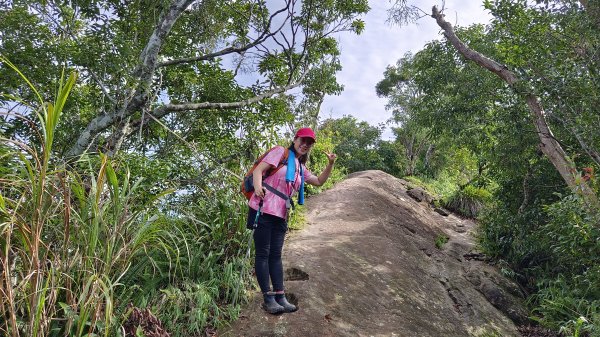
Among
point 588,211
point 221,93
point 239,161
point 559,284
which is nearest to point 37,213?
point 239,161

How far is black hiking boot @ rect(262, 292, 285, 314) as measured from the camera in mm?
3912

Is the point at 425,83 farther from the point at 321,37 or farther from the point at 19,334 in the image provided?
the point at 19,334

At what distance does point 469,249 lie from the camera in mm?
9195

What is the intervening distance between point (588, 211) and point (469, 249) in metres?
4.37

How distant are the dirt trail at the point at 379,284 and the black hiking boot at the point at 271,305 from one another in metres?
0.08

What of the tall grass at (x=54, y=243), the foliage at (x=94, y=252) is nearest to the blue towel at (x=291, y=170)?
the foliage at (x=94, y=252)

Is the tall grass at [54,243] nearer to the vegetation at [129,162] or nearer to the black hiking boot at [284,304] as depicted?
the vegetation at [129,162]

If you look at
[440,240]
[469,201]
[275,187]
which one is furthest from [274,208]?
[469,201]

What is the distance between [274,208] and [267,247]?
379 millimetres

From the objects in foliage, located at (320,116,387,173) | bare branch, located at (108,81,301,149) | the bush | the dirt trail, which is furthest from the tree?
foliage, located at (320,116,387,173)

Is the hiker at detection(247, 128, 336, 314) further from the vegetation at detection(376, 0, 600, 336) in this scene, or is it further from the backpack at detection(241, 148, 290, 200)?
the vegetation at detection(376, 0, 600, 336)

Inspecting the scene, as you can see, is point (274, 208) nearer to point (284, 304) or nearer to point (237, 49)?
point (284, 304)

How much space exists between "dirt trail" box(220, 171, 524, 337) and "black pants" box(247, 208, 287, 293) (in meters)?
0.42

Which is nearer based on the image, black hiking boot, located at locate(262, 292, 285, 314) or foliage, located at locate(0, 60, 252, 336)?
foliage, located at locate(0, 60, 252, 336)
